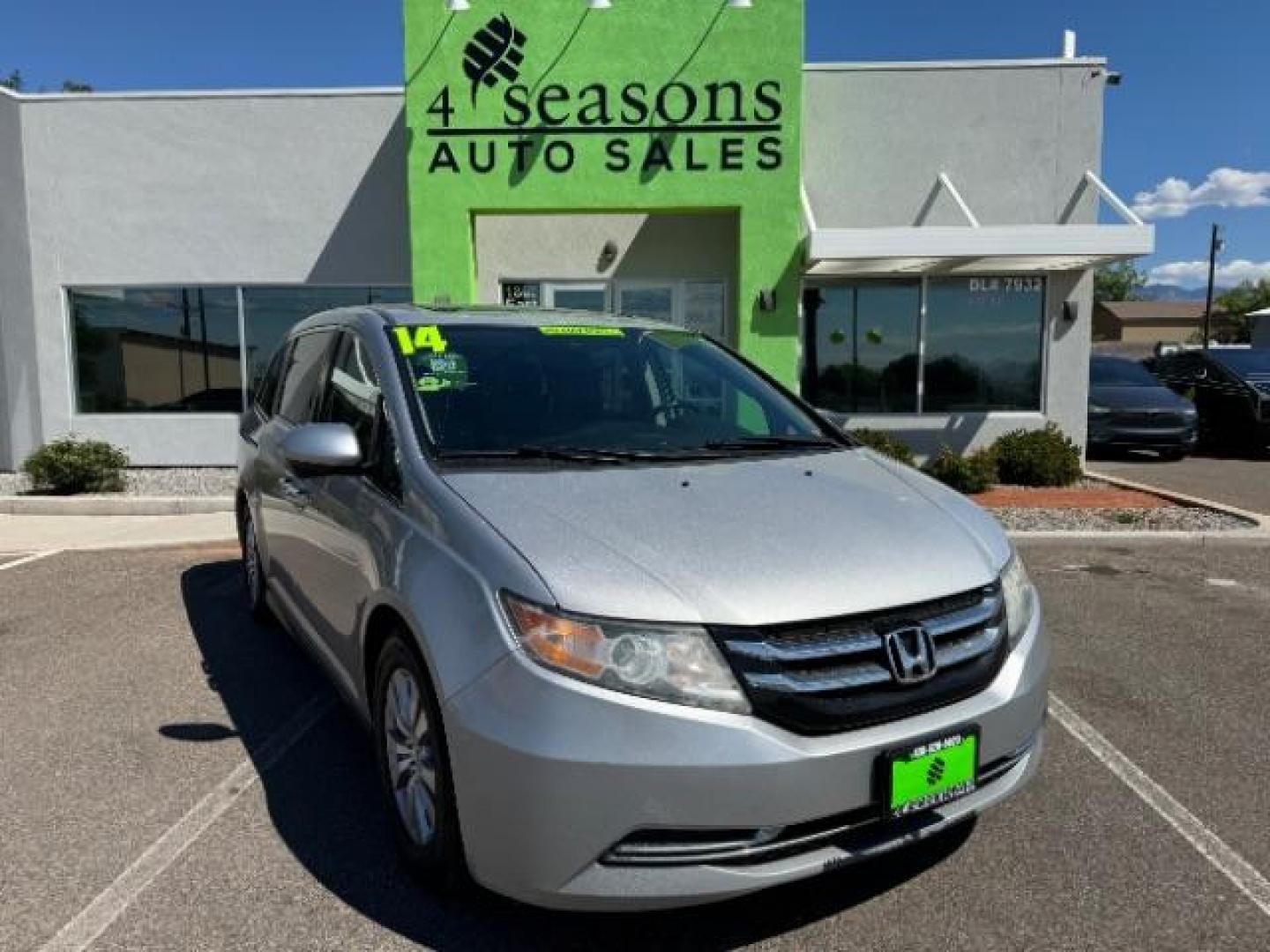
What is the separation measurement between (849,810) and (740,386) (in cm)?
208

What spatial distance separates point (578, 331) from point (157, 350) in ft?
34.0

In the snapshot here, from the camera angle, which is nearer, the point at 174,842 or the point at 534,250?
the point at 174,842

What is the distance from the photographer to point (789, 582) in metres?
2.39

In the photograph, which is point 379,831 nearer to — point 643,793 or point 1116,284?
point 643,793

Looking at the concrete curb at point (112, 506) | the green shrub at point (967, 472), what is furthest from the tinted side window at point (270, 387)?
the green shrub at point (967, 472)

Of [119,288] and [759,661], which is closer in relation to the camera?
[759,661]

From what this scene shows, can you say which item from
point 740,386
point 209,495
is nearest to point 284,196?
point 209,495

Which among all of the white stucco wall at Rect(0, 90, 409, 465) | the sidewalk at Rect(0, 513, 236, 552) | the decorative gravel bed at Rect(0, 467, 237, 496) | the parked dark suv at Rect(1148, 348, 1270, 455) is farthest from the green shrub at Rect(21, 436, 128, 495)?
the parked dark suv at Rect(1148, 348, 1270, 455)

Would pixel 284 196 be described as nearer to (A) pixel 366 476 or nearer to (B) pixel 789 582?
(A) pixel 366 476

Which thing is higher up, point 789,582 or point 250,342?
point 250,342

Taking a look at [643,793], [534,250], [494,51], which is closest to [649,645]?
[643,793]

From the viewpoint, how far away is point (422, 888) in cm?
279

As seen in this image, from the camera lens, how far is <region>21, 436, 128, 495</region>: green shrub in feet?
32.5

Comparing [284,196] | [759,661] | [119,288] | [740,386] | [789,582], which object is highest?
[284,196]
